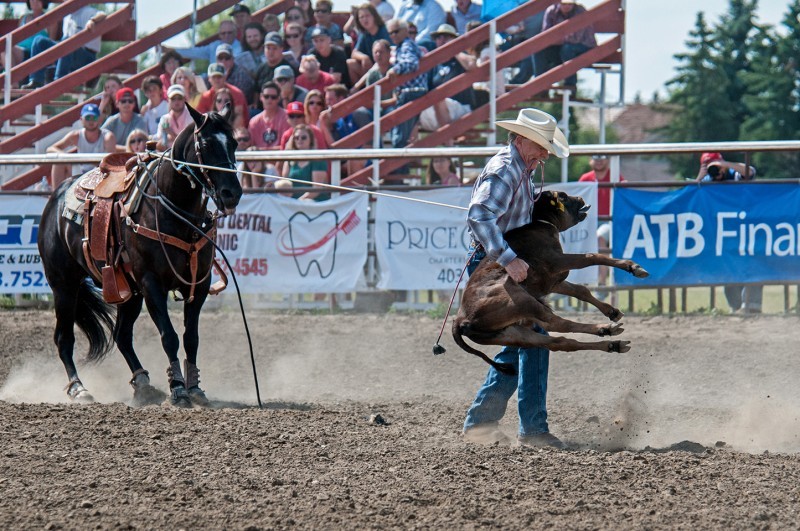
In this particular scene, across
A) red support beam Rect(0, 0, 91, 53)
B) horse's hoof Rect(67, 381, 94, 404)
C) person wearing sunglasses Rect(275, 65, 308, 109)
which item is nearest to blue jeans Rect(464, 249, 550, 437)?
horse's hoof Rect(67, 381, 94, 404)

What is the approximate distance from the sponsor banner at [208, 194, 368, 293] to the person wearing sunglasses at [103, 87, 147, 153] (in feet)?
8.59

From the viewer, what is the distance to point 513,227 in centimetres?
598

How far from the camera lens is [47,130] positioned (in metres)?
14.8

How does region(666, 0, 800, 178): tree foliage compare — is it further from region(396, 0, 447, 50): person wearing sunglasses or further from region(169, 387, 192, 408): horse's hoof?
region(169, 387, 192, 408): horse's hoof

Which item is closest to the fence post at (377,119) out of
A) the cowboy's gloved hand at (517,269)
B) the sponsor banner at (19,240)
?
the sponsor banner at (19,240)

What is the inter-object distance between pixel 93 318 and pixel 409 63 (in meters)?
5.92

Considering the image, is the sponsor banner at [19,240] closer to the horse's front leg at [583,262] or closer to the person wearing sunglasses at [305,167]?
the person wearing sunglasses at [305,167]

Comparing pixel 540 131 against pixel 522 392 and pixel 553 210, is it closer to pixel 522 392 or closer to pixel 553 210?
pixel 553 210

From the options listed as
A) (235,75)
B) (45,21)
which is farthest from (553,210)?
(45,21)

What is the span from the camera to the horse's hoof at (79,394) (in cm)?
802

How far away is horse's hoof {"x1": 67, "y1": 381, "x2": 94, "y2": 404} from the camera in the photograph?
26.3ft

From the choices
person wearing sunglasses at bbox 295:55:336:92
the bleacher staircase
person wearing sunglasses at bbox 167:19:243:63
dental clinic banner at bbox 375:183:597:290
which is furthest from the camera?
person wearing sunglasses at bbox 167:19:243:63

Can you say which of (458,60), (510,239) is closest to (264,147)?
(458,60)

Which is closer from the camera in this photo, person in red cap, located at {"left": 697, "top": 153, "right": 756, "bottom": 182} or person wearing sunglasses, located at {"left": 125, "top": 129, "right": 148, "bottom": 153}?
person in red cap, located at {"left": 697, "top": 153, "right": 756, "bottom": 182}
